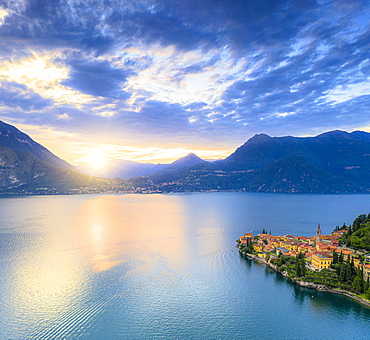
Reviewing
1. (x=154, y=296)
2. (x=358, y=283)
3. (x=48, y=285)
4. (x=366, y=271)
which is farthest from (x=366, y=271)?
(x=48, y=285)

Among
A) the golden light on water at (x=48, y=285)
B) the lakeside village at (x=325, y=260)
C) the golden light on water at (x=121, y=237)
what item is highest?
the lakeside village at (x=325, y=260)

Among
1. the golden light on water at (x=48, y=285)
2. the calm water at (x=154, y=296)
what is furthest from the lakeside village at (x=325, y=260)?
the golden light on water at (x=48, y=285)

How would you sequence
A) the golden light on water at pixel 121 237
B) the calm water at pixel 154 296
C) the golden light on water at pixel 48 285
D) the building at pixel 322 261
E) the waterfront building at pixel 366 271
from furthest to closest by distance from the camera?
the golden light on water at pixel 121 237
the building at pixel 322 261
the waterfront building at pixel 366 271
the golden light on water at pixel 48 285
the calm water at pixel 154 296

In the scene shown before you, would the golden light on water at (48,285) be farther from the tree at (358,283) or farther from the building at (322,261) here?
the building at (322,261)

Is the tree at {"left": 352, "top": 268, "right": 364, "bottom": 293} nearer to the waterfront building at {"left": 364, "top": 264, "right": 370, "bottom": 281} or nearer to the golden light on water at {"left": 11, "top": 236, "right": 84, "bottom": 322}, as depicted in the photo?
the waterfront building at {"left": 364, "top": 264, "right": 370, "bottom": 281}

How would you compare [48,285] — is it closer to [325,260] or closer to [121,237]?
[121,237]

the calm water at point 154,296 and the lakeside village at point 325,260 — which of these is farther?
the lakeside village at point 325,260

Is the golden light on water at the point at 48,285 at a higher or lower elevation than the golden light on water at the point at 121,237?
higher

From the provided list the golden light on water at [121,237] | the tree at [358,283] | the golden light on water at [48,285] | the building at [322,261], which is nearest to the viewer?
the golden light on water at [48,285]
